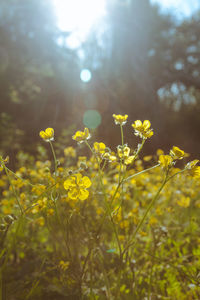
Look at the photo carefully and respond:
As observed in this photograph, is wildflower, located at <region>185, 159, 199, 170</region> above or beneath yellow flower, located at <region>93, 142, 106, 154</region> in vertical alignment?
beneath

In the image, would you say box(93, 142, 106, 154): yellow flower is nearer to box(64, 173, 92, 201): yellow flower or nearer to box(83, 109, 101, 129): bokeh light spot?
box(64, 173, 92, 201): yellow flower

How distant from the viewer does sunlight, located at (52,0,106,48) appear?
10.1 m

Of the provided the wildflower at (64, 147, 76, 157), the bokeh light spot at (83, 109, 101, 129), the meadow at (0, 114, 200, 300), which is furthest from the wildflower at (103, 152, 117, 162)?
the bokeh light spot at (83, 109, 101, 129)

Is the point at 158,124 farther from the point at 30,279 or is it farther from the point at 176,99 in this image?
the point at 30,279

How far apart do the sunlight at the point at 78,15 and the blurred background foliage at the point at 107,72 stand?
348 millimetres

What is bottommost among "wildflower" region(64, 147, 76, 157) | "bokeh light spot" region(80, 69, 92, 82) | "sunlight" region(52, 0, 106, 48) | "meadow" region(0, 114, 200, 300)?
"meadow" region(0, 114, 200, 300)

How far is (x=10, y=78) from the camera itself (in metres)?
9.19

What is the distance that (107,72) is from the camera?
12547 mm

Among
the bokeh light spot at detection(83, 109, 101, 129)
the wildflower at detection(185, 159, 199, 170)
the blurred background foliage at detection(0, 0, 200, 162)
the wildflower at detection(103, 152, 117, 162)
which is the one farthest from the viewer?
the blurred background foliage at detection(0, 0, 200, 162)

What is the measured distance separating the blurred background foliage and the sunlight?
0.35 metres

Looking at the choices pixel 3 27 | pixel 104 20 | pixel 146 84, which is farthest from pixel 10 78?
pixel 104 20

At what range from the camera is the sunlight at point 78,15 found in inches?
399

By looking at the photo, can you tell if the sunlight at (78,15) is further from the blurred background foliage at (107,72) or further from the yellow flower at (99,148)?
the yellow flower at (99,148)

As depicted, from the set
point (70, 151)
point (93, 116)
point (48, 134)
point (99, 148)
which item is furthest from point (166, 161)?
point (93, 116)
